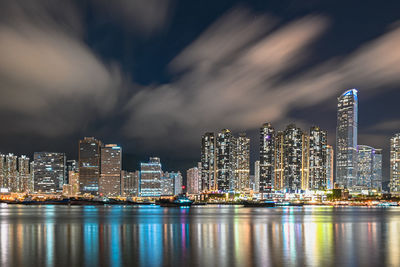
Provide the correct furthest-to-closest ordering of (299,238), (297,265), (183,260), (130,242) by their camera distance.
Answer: (299,238), (130,242), (183,260), (297,265)

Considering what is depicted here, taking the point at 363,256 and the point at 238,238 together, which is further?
the point at 238,238

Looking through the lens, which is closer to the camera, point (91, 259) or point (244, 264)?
point (244, 264)

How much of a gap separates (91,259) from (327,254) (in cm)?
1753

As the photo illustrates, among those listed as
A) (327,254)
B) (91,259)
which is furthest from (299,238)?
(91,259)

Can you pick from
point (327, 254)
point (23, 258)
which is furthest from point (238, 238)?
point (23, 258)

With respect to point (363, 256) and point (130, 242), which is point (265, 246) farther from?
point (130, 242)

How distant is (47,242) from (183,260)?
60.9 feet

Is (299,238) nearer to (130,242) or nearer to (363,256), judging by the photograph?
(363,256)

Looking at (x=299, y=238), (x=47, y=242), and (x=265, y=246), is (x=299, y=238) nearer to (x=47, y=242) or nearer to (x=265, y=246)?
(x=265, y=246)

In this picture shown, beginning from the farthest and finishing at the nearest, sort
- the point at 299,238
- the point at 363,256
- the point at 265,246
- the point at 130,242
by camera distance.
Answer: the point at 299,238, the point at 130,242, the point at 265,246, the point at 363,256

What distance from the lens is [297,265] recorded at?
1176 inches

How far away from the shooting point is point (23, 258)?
3362 centimetres

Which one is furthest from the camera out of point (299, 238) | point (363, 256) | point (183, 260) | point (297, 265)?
point (299, 238)

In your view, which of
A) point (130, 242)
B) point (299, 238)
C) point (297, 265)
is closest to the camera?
point (297, 265)
